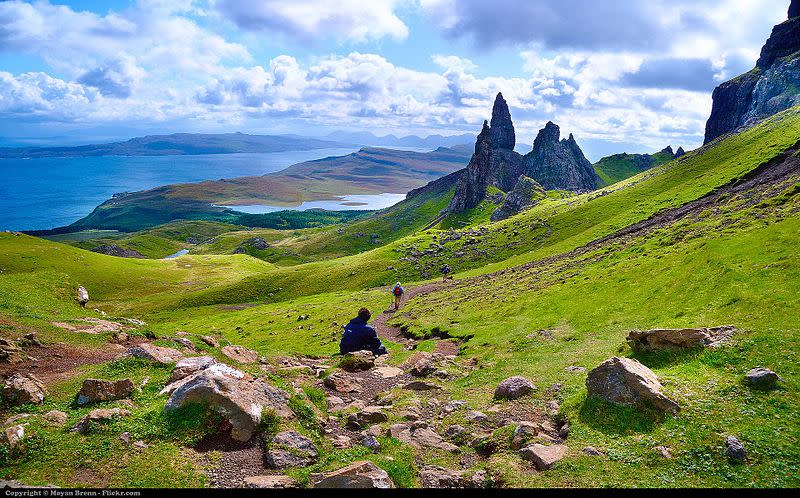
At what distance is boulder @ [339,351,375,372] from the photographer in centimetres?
2983

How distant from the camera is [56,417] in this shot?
15.7 meters

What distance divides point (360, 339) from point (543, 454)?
2136cm

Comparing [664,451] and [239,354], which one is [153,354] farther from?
[664,451]

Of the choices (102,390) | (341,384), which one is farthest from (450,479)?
(102,390)

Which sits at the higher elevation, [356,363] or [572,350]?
[572,350]

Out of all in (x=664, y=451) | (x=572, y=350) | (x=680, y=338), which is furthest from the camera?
(x=572, y=350)

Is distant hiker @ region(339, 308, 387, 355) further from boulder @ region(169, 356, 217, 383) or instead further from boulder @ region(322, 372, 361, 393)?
boulder @ region(169, 356, 217, 383)

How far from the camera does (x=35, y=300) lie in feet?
113

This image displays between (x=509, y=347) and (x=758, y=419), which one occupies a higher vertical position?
(x=758, y=419)

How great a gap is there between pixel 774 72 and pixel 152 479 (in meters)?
244

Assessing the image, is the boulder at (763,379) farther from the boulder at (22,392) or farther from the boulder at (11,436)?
the boulder at (22,392)

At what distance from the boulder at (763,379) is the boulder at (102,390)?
25340 millimetres
